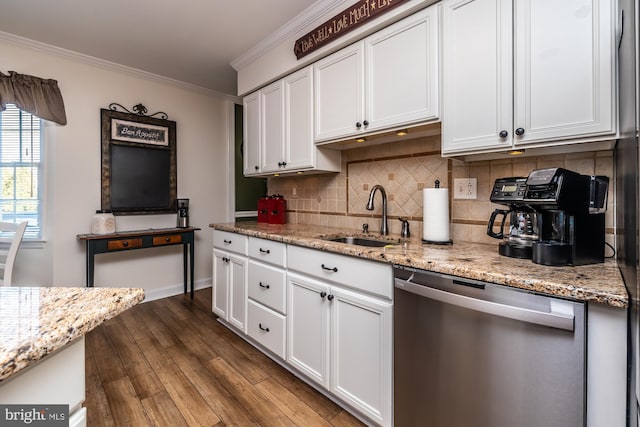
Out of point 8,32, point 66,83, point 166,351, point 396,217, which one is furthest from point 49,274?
point 396,217

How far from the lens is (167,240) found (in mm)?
3328

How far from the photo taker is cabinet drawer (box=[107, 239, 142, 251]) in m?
2.94

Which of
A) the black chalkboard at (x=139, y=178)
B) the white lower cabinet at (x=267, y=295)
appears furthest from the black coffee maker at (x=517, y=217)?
the black chalkboard at (x=139, y=178)

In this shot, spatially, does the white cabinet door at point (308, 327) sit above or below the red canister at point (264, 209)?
below

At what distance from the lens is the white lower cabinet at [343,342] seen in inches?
57.7

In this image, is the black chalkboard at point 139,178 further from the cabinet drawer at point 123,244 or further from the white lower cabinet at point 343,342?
the white lower cabinet at point 343,342

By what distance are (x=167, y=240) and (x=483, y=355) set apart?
3.17 m

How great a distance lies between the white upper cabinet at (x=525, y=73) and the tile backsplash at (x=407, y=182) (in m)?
0.30

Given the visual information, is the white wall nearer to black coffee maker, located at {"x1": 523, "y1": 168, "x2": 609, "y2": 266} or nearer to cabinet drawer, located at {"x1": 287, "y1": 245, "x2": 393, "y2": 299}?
cabinet drawer, located at {"x1": 287, "y1": 245, "x2": 393, "y2": 299}

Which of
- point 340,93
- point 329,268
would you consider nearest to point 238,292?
point 329,268

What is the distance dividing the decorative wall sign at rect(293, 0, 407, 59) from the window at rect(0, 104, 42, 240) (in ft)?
8.67

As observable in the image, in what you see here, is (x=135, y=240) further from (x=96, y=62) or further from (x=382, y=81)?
(x=382, y=81)

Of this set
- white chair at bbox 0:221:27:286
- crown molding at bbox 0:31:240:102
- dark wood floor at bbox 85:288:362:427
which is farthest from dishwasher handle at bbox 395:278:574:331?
crown molding at bbox 0:31:240:102

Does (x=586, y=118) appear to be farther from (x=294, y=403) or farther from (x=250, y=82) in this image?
(x=250, y=82)
